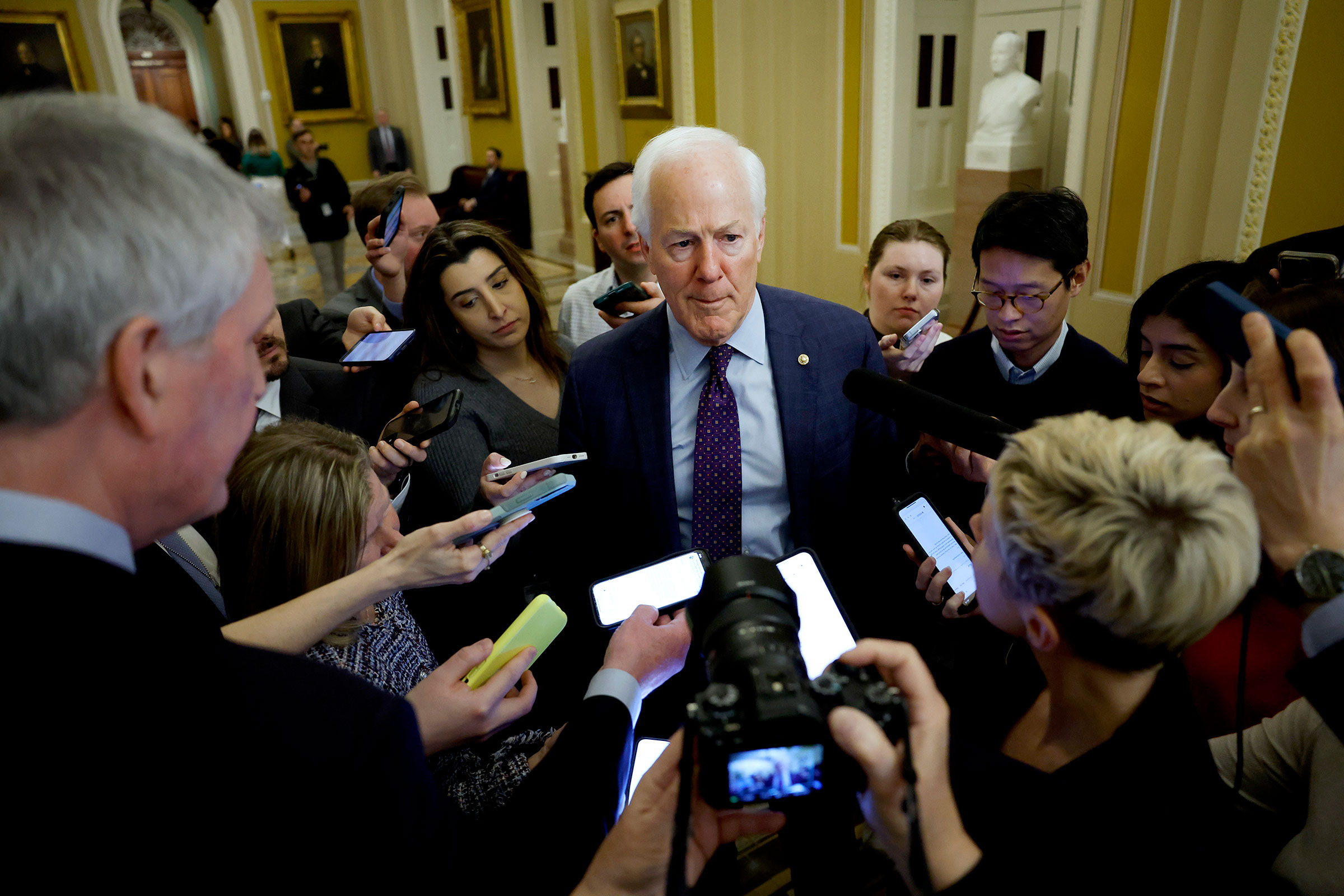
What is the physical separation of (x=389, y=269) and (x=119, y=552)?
8.91 feet

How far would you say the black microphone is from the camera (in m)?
1.11

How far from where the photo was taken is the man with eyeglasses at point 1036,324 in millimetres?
1897

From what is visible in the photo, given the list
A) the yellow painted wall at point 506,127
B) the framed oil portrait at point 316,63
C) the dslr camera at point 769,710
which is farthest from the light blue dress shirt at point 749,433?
the framed oil portrait at point 316,63

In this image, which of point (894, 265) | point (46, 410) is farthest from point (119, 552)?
point (894, 265)

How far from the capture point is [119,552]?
27.1 inches

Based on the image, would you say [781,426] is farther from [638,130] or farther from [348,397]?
[638,130]

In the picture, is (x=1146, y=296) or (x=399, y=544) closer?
(x=399, y=544)

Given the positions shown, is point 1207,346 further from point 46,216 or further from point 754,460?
point 46,216

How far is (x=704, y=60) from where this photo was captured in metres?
6.70

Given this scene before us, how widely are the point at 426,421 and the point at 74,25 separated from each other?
1530 centimetres

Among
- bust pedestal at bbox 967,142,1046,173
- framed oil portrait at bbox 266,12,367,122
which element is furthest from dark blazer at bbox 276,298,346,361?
framed oil portrait at bbox 266,12,367,122

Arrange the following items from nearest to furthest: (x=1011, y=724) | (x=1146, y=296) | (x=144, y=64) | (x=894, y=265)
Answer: (x=1011, y=724) → (x=1146, y=296) → (x=894, y=265) → (x=144, y=64)

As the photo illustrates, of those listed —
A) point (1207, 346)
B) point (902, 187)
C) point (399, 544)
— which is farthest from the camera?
point (902, 187)

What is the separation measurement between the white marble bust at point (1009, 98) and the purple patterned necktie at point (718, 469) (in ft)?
15.8
